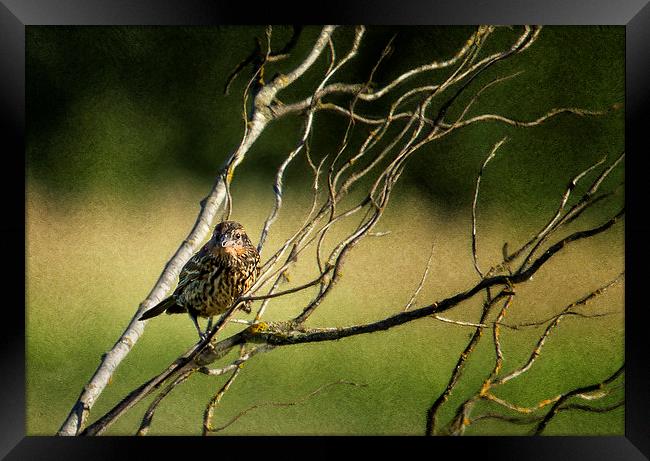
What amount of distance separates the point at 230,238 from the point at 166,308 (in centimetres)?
44

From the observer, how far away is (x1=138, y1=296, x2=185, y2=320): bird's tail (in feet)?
10.1

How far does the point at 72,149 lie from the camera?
3143 millimetres

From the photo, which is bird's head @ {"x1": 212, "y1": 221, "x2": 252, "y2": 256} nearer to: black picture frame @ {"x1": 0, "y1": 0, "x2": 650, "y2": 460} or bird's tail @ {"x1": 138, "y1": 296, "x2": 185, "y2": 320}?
bird's tail @ {"x1": 138, "y1": 296, "x2": 185, "y2": 320}

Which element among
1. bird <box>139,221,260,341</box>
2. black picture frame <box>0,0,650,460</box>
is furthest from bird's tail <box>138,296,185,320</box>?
black picture frame <box>0,0,650,460</box>

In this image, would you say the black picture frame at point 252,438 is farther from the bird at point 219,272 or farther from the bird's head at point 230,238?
the bird's head at point 230,238

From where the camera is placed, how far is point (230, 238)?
9.63 feet

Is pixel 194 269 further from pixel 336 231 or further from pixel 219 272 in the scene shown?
pixel 336 231

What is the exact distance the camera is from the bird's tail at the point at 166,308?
10.1 feet

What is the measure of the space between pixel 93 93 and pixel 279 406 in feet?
5.13

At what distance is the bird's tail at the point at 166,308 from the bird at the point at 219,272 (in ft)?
0.12

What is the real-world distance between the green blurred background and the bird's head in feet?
0.53

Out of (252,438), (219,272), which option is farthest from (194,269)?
(252,438)
